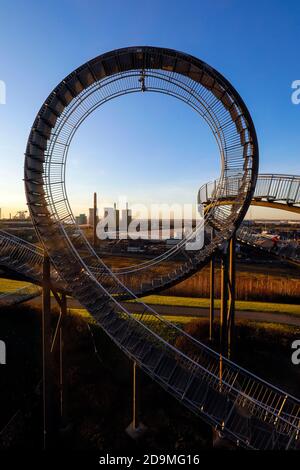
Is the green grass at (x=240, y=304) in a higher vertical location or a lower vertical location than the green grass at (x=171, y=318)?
lower

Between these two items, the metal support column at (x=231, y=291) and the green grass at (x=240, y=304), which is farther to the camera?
the green grass at (x=240, y=304)
